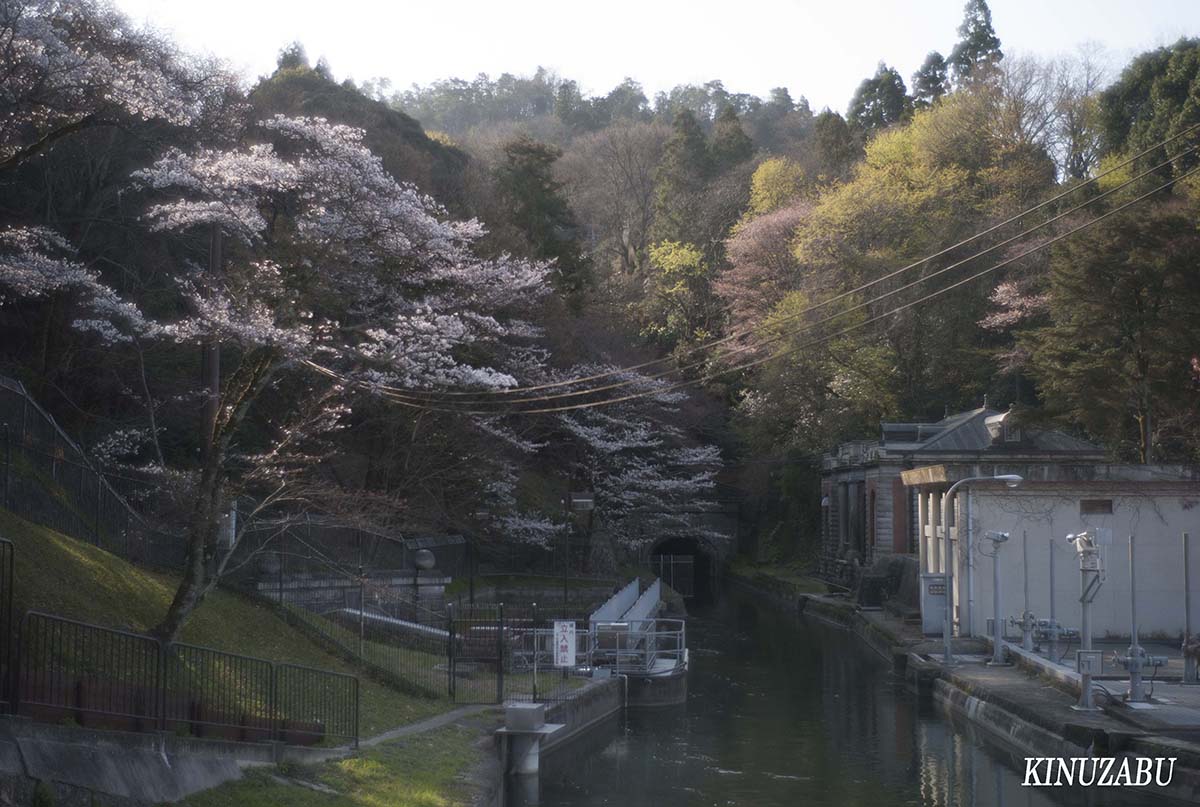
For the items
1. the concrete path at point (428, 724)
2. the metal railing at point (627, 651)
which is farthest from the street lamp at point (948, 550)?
the concrete path at point (428, 724)

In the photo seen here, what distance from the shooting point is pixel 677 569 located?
74.7m

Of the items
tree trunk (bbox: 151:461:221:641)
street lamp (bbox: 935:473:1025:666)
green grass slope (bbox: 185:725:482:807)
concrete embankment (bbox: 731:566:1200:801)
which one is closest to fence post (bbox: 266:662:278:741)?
green grass slope (bbox: 185:725:482:807)

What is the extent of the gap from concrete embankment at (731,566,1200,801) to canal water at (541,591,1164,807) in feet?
1.46

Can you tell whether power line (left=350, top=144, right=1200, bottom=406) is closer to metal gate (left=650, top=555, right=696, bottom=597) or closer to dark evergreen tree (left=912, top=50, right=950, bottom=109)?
metal gate (left=650, top=555, right=696, bottom=597)

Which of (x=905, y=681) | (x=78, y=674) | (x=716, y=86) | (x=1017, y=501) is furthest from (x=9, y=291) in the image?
(x=716, y=86)

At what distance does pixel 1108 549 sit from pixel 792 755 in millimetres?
14428

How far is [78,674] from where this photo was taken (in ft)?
37.8

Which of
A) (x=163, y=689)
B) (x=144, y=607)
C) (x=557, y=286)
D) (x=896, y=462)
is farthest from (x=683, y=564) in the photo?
(x=163, y=689)

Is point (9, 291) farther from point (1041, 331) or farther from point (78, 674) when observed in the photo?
point (1041, 331)

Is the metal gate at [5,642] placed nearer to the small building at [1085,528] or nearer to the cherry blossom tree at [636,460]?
the small building at [1085,528]

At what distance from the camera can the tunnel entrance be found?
7138cm

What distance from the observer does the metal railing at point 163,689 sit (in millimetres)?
10602

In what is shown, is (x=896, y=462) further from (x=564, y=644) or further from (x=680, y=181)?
(x=680, y=181)

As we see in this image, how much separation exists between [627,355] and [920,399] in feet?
52.0
